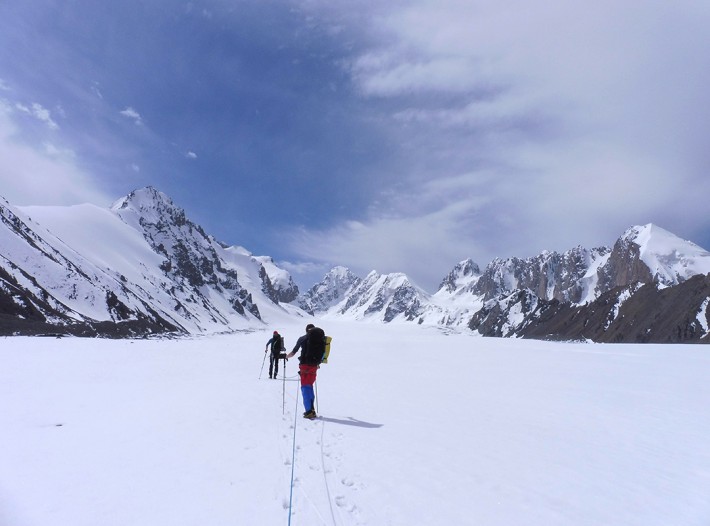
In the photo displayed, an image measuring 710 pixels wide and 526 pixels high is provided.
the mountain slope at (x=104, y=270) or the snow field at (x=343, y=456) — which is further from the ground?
the mountain slope at (x=104, y=270)

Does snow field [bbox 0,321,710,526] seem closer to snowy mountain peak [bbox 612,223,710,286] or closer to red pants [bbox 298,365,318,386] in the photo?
red pants [bbox 298,365,318,386]

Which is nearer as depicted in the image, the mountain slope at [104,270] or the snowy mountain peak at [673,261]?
the mountain slope at [104,270]

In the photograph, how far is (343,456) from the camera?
741cm

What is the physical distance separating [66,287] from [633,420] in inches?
2741

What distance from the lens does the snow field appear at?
5180 mm

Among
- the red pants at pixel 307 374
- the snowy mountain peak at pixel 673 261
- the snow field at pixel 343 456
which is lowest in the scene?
the snow field at pixel 343 456

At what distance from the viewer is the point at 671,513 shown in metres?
5.68

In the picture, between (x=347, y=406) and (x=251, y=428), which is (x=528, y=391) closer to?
(x=347, y=406)

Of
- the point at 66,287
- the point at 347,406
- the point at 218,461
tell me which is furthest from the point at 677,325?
the point at 66,287

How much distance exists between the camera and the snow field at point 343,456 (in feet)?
17.0

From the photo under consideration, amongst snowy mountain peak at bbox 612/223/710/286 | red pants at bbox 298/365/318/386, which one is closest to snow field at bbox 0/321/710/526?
red pants at bbox 298/365/318/386

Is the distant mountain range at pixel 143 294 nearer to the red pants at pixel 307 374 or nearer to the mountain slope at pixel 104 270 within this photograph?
the mountain slope at pixel 104 270

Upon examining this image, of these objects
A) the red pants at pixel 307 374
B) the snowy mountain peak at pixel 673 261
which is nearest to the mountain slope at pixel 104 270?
the red pants at pixel 307 374

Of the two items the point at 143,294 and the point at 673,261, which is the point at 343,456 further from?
the point at 673,261
